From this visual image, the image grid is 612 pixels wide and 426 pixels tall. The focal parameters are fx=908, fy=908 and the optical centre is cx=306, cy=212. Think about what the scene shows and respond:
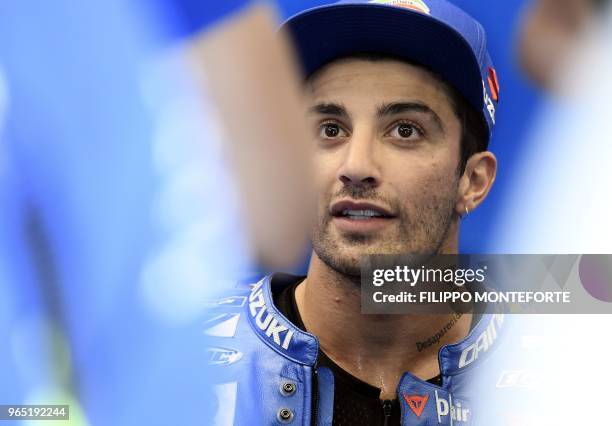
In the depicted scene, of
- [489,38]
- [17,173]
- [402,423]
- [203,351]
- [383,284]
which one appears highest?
[489,38]

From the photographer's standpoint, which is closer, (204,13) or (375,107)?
(375,107)

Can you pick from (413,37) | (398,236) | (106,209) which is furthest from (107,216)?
(413,37)

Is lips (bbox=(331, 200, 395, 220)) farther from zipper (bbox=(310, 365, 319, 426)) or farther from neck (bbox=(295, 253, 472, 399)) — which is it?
zipper (bbox=(310, 365, 319, 426))

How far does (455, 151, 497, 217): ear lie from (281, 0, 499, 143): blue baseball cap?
0.25 ft

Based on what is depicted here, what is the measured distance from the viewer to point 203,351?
2006mm

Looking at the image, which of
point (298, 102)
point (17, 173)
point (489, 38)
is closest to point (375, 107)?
point (298, 102)

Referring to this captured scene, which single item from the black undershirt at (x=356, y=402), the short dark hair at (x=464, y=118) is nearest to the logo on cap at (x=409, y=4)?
the short dark hair at (x=464, y=118)

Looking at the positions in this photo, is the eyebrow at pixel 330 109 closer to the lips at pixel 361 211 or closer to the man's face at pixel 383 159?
the man's face at pixel 383 159

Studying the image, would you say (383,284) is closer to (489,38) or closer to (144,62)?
(489,38)

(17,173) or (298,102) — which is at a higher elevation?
(298,102)

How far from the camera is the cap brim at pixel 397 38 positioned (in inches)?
73.7

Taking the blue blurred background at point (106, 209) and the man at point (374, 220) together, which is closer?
the man at point (374, 220)

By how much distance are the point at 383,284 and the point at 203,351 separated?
0.43 m

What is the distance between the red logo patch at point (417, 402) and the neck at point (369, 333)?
0.04 meters
